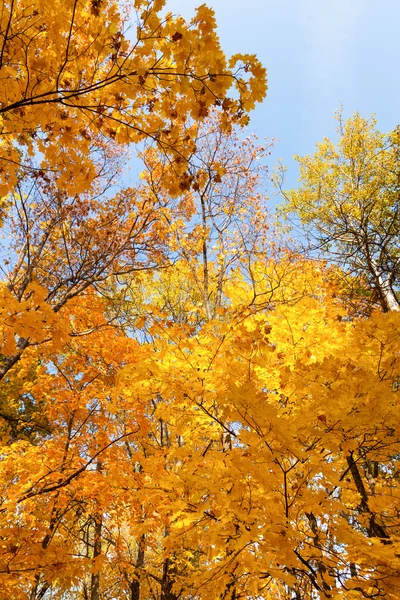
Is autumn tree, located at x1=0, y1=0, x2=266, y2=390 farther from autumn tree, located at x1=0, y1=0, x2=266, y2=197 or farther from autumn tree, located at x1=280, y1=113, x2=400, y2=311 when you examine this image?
autumn tree, located at x1=280, y1=113, x2=400, y2=311

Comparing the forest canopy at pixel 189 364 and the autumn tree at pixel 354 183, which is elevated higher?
the autumn tree at pixel 354 183

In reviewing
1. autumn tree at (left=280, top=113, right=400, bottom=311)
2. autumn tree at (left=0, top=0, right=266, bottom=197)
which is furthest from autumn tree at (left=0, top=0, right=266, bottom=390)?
autumn tree at (left=280, top=113, right=400, bottom=311)

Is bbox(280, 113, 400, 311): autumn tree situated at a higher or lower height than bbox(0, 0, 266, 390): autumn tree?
higher

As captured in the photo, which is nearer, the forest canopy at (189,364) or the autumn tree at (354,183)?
the forest canopy at (189,364)

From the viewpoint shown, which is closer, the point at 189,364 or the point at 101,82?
the point at 101,82

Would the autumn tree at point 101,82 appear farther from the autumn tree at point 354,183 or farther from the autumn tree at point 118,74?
the autumn tree at point 354,183

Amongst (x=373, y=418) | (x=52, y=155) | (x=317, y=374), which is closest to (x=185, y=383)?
(x=317, y=374)

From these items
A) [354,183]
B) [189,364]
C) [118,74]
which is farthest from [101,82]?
[354,183]

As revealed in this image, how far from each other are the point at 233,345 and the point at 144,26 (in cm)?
220

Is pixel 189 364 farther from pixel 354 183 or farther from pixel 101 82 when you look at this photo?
pixel 354 183

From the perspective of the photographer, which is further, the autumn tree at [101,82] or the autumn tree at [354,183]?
the autumn tree at [354,183]

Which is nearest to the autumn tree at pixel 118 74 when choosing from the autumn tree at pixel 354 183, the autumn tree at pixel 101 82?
the autumn tree at pixel 101 82

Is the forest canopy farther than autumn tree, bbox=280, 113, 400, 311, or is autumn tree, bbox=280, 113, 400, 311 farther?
autumn tree, bbox=280, 113, 400, 311

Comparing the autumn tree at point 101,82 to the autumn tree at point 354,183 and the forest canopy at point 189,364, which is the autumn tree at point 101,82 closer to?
the forest canopy at point 189,364
